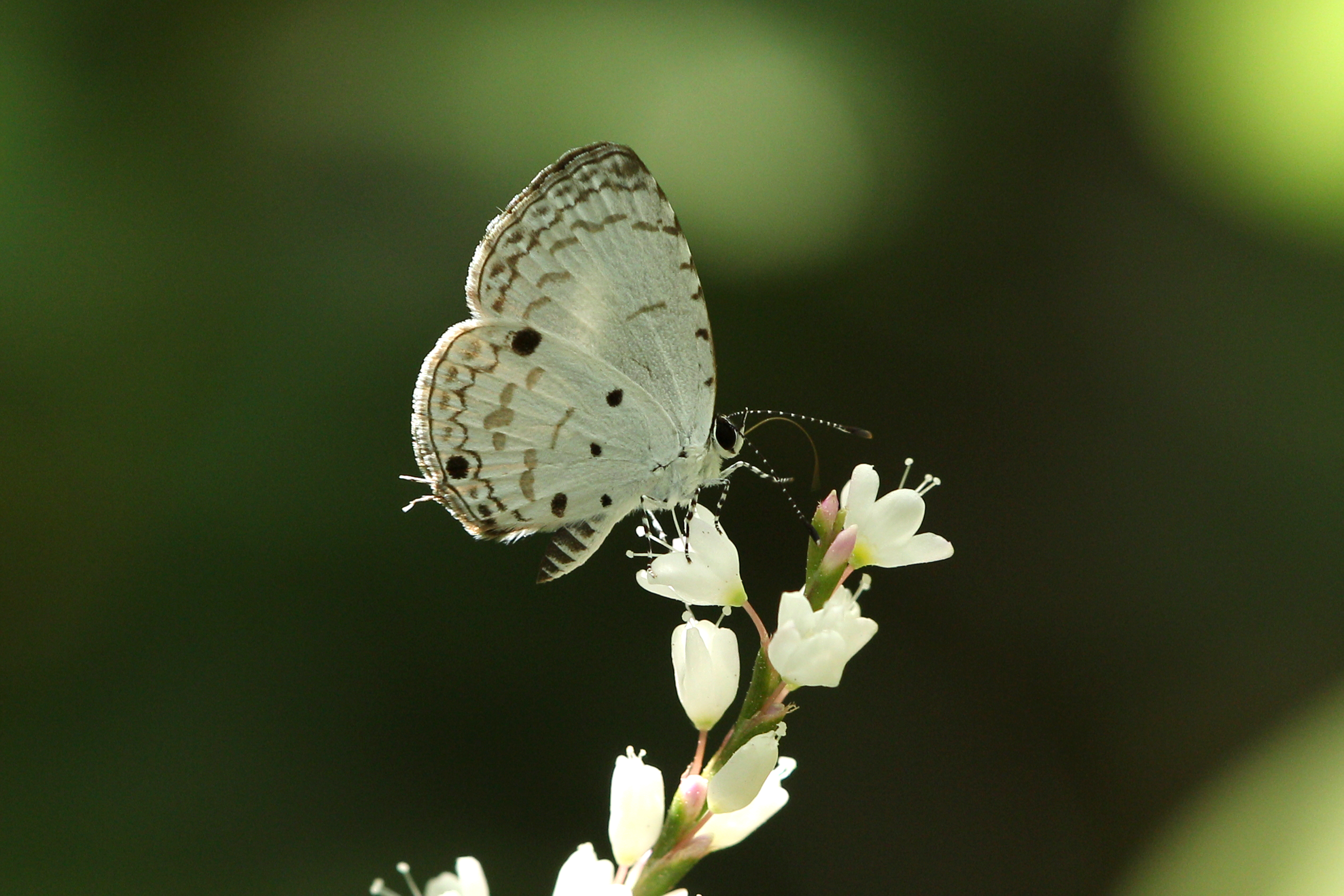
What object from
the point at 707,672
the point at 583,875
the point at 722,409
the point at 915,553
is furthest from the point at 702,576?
the point at 722,409

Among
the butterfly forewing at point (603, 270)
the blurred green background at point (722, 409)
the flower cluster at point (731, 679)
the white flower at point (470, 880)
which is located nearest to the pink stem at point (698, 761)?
the flower cluster at point (731, 679)

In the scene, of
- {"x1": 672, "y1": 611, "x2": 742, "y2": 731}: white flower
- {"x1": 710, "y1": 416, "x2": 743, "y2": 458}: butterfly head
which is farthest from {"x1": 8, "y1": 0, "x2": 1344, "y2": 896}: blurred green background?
{"x1": 672, "y1": 611, "x2": 742, "y2": 731}: white flower

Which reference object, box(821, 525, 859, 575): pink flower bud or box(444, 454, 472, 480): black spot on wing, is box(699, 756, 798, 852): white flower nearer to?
box(821, 525, 859, 575): pink flower bud

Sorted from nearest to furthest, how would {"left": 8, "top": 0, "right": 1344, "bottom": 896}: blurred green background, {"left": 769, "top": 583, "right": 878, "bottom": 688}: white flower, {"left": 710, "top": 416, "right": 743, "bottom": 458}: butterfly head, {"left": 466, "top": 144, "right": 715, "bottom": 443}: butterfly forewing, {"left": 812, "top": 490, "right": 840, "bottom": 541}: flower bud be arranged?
{"left": 769, "top": 583, "right": 878, "bottom": 688}: white flower
{"left": 812, "top": 490, "right": 840, "bottom": 541}: flower bud
{"left": 466, "top": 144, "right": 715, "bottom": 443}: butterfly forewing
{"left": 710, "top": 416, "right": 743, "bottom": 458}: butterfly head
{"left": 8, "top": 0, "right": 1344, "bottom": 896}: blurred green background

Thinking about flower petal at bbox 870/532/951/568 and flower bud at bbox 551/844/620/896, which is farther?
flower petal at bbox 870/532/951/568

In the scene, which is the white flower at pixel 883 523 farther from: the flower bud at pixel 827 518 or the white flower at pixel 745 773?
the white flower at pixel 745 773

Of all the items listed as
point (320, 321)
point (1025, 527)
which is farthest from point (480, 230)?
point (1025, 527)
